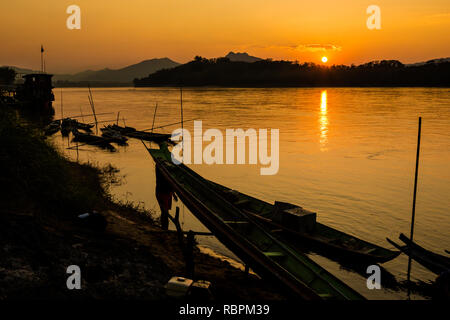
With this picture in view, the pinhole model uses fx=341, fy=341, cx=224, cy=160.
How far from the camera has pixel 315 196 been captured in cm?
2389

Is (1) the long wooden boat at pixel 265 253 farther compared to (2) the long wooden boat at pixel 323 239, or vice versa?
(2) the long wooden boat at pixel 323 239

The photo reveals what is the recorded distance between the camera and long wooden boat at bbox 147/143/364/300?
8.85 metres

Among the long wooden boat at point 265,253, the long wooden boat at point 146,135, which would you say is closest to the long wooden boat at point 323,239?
the long wooden boat at point 265,253

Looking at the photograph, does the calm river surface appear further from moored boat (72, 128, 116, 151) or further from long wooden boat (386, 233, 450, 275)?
moored boat (72, 128, 116, 151)

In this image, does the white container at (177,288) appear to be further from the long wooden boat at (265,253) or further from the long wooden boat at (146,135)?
the long wooden boat at (146,135)

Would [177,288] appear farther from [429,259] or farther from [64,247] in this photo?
[429,259]

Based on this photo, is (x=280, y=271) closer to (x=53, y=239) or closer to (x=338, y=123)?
(x=53, y=239)

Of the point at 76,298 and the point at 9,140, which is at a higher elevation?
the point at 9,140

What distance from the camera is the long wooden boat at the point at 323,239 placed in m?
12.7

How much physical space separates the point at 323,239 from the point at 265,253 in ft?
14.6

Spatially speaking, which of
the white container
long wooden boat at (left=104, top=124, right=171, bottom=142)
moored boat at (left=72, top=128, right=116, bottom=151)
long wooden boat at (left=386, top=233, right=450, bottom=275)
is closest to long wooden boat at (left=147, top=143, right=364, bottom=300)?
the white container

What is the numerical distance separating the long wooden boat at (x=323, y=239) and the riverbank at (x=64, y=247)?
3321 mm
